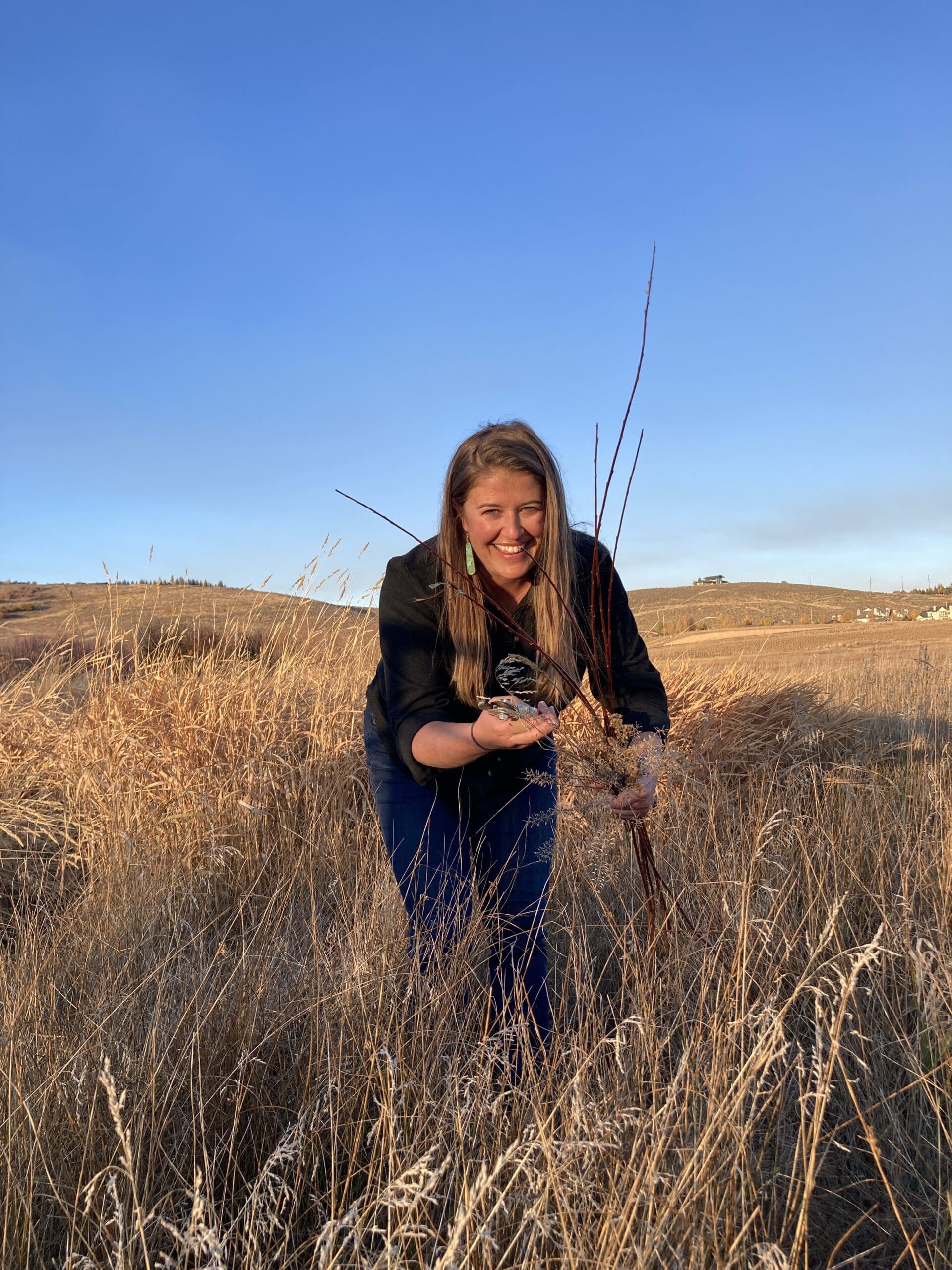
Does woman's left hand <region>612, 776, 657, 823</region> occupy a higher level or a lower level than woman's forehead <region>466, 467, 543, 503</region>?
lower

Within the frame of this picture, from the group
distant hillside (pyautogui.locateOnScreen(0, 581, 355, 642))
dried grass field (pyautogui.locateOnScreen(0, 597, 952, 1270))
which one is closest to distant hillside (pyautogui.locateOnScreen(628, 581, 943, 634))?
distant hillside (pyautogui.locateOnScreen(0, 581, 355, 642))

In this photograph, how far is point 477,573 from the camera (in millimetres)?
2713

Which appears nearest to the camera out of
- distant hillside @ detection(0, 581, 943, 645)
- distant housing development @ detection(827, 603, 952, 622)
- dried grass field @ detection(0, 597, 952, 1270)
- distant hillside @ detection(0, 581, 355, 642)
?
dried grass field @ detection(0, 597, 952, 1270)

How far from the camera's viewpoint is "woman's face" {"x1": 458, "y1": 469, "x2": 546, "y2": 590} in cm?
257

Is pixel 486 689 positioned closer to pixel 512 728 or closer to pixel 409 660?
pixel 409 660

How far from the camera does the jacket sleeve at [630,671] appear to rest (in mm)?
2555

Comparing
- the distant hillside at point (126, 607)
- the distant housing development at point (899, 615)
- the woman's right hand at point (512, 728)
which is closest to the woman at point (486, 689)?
the woman's right hand at point (512, 728)

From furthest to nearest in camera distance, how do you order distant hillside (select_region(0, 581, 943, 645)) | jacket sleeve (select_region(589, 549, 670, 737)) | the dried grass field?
distant hillside (select_region(0, 581, 943, 645)), jacket sleeve (select_region(589, 549, 670, 737)), the dried grass field

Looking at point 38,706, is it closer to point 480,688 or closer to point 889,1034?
point 480,688

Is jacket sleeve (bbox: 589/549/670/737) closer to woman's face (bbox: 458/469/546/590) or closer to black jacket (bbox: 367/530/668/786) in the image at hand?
black jacket (bbox: 367/530/668/786)

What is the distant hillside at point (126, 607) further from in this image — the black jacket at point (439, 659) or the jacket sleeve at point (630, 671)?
the jacket sleeve at point (630, 671)

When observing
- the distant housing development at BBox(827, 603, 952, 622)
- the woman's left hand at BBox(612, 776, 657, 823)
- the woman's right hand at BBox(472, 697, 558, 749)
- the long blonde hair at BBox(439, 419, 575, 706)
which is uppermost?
the distant housing development at BBox(827, 603, 952, 622)

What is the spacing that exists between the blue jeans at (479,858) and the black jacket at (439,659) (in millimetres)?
76

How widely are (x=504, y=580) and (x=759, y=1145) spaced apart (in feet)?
5.17
